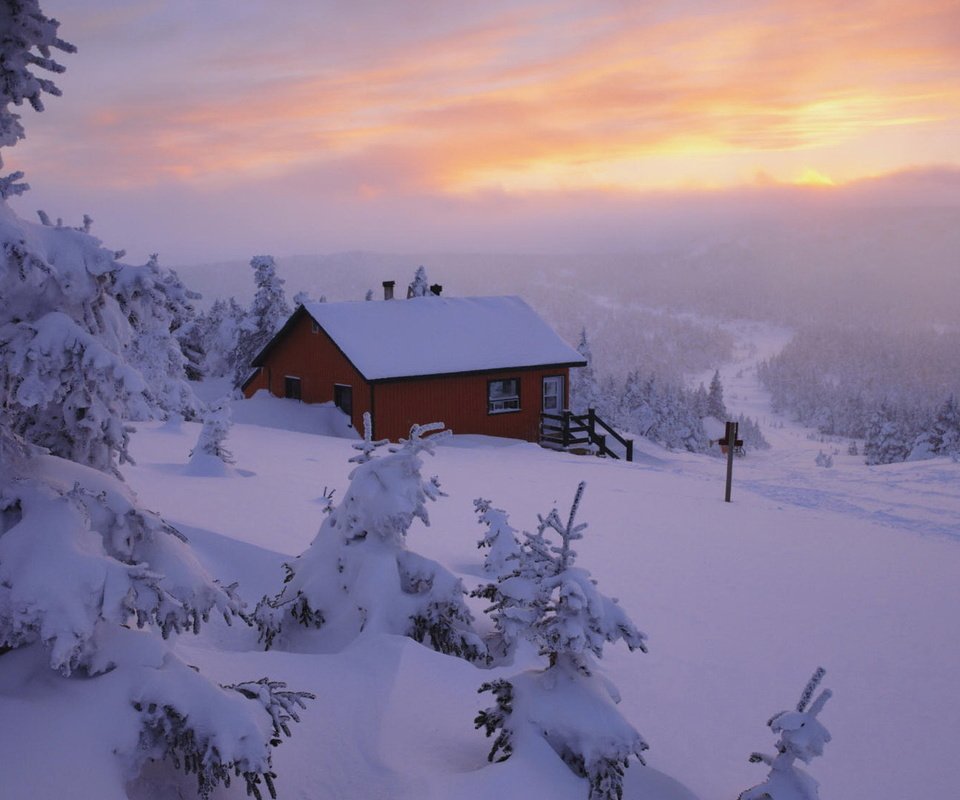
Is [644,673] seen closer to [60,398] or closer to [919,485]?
[60,398]

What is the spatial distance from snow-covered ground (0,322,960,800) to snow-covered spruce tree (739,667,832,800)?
1101 millimetres

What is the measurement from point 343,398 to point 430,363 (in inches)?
151

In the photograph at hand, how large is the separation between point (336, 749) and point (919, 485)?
66.4 ft

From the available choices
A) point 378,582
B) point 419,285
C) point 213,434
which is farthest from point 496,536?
point 419,285

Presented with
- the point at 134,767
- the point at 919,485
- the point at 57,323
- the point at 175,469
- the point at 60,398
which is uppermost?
the point at 57,323

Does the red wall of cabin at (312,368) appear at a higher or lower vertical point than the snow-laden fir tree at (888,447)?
higher

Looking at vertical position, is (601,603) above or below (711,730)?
above

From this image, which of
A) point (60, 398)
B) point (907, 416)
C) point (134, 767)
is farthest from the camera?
point (907, 416)

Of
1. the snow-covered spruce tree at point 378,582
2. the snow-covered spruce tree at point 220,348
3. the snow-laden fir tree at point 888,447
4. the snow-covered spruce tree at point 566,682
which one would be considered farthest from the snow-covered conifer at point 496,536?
the snow-laden fir tree at point 888,447

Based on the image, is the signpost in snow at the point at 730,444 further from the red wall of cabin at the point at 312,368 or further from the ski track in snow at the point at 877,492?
the red wall of cabin at the point at 312,368

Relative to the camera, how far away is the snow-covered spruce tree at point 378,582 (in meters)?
7.76

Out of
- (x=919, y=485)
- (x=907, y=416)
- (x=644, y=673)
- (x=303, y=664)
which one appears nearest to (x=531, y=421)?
(x=919, y=485)

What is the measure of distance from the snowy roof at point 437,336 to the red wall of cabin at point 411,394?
0.44 meters

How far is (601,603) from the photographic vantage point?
5.50m
